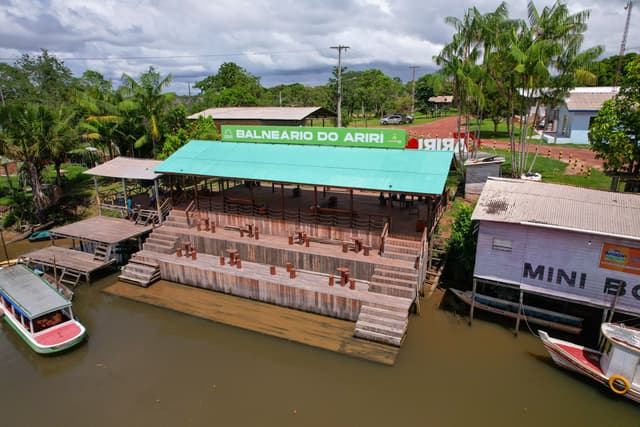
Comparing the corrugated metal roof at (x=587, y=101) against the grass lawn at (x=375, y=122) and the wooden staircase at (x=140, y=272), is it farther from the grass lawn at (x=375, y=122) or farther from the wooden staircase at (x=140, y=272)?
the wooden staircase at (x=140, y=272)

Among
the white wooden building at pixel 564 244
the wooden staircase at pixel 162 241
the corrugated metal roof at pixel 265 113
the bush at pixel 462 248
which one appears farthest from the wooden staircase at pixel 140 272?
the corrugated metal roof at pixel 265 113

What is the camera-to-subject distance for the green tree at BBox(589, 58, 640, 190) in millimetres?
20109

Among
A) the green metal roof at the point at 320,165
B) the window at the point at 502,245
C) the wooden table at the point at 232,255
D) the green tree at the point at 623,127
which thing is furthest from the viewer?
the green tree at the point at 623,127

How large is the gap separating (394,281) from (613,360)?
739 cm

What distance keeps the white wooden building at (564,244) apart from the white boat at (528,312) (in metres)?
1.37

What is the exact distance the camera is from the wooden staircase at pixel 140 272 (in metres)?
19.7

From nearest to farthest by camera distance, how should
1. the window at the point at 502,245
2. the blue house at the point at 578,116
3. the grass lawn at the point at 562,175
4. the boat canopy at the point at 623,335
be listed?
the boat canopy at the point at 623,335 → the window at the point at 502,245 → the grass lawn at the point at 562,175 → the blue house at the point at 578,116

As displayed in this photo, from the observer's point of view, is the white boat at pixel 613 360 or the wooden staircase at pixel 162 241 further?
the wooden staircase at pixel 162 241

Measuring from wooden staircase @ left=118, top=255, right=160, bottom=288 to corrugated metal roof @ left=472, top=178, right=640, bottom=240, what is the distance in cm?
1519

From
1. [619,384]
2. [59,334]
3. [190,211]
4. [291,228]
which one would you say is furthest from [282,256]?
[619,384]

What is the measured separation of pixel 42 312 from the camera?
15219 mm

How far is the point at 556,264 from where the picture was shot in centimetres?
1420

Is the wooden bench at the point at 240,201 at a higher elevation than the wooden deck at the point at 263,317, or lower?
higher

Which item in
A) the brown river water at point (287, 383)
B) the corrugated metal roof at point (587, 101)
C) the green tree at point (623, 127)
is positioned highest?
the corrugated metal roof at point (587, 101)
